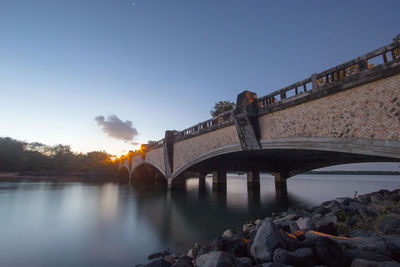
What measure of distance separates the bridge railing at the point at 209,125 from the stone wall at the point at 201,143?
0.38 metres

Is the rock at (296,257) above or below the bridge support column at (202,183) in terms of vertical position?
above

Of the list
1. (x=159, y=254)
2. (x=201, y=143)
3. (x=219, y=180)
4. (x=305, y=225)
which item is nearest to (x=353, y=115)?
(x=305, y=225)

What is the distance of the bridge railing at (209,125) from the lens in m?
14.4

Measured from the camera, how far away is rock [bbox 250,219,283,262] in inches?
132

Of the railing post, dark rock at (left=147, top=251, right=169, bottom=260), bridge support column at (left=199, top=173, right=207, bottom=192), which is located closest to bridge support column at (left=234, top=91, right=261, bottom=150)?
the railing post

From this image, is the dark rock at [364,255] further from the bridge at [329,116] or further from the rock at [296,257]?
the bridge at [329,116]

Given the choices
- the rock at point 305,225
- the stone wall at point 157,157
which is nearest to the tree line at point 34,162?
the stone wall at point 157,157

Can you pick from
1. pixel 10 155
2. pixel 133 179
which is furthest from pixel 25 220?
pixel 10 155

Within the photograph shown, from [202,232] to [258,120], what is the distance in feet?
22.7

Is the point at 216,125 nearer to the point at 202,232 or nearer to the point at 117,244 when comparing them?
the point at 202,232

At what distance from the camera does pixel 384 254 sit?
2.98m

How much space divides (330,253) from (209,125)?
45.8ft

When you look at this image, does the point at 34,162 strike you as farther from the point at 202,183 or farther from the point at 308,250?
the point at 308,250

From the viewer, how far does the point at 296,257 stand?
2977mm
